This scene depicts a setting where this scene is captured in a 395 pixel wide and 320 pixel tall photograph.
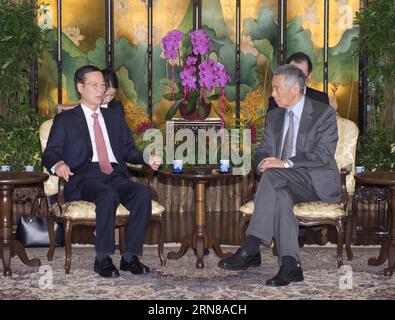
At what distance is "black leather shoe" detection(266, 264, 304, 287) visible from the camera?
5.02 meters

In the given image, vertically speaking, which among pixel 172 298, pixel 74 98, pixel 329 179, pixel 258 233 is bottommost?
pixel 172 298

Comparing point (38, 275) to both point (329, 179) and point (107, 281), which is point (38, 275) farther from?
point (329, 179)

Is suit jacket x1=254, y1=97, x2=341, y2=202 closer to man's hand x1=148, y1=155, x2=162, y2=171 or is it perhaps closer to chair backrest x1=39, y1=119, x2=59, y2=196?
man's hand x1=148, y1=155, x2=162, y2=171

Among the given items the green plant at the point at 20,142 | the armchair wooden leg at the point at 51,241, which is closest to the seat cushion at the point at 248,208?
the armchair wooden leg at the point at 51,241

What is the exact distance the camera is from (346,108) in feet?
33.2

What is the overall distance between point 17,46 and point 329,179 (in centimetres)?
359

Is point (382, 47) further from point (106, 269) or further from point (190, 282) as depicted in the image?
point (106, 269)

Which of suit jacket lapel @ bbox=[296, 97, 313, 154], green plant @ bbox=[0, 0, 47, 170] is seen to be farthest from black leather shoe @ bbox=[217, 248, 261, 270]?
green plant @ bbox=[0, 0, 47, 170]

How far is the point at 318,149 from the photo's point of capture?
545 centimetres

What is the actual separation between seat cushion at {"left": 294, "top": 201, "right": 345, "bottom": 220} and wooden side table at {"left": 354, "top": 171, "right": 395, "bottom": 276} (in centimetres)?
29

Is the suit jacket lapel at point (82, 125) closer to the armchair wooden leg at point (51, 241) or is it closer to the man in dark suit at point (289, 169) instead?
the armchair wooden leg at point (51, 241)

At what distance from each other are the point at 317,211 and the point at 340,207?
18 centimetres

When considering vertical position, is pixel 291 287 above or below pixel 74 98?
below

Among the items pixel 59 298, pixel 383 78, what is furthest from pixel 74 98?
pixel 59 298
